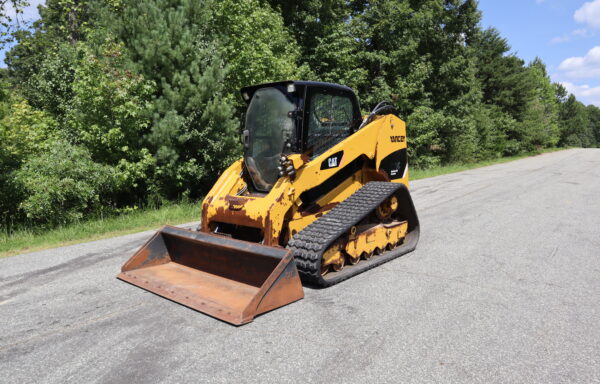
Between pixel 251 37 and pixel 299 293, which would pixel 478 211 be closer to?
pixel 299 293

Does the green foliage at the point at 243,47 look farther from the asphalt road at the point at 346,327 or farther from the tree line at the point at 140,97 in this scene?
the asphalt road at the point at 346,327

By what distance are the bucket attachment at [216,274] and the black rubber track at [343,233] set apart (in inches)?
11.0

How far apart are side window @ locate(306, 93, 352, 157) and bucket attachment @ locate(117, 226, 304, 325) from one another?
164cm

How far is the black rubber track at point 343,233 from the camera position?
428 centimetres

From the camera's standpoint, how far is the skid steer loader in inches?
166

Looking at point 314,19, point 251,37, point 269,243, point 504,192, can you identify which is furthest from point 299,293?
point 314,19

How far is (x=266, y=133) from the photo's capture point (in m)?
5.42

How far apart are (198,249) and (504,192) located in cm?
1018

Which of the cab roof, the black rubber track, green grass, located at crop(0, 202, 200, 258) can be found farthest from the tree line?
the black rubber track

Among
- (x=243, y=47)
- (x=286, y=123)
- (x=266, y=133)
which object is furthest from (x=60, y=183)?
(x=243, y=47)

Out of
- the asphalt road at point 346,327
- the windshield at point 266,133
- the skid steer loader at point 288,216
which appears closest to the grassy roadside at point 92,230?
the asphalt road at point 346,327

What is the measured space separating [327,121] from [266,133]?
2.73ft

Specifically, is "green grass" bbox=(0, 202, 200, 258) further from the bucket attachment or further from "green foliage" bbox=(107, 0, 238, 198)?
the bucket attachment

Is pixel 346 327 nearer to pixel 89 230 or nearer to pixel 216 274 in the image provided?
pixel 216 274
